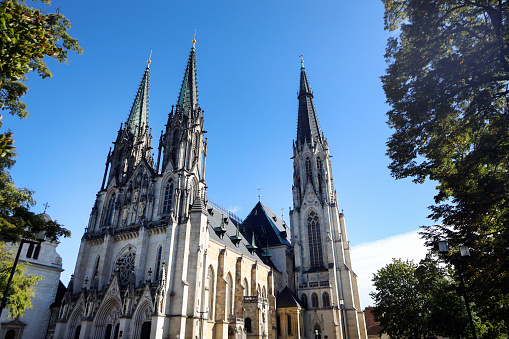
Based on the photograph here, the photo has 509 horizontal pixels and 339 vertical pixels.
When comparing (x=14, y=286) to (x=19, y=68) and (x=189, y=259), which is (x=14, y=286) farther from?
(x=19, y=68)

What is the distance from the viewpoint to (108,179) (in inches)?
1415

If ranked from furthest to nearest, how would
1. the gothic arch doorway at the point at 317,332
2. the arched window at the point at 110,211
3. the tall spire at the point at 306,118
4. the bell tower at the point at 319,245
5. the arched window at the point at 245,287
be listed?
the tall spire at the point at 306,118, the bell tower at the point at 319,245, the gothic arch doorway at the point at 317,332, the arched window at the point at 245,287, the arched window at the point at 110,211

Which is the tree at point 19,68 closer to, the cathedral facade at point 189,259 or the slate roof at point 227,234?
the cathedral facade at point 189,259

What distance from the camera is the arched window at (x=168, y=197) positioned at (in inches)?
1186

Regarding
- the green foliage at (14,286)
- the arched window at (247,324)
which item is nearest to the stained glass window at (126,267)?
the green foliage at (14,286)

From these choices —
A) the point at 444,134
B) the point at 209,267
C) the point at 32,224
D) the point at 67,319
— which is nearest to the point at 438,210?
the point at 444,134

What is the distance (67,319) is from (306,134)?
3902 cm

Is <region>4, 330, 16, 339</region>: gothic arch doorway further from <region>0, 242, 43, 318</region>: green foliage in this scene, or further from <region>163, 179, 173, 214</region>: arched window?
<region>163, 179, 173, 214</region>: arched window

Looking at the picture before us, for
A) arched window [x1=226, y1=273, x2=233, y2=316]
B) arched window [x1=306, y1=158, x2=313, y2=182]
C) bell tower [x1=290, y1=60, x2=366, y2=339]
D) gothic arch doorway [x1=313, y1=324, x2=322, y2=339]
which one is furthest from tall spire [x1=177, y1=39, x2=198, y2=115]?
gothic arch doorway [x1=313, y1=324, x2=322, y2=339]

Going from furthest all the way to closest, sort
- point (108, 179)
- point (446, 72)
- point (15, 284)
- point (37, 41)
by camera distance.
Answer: point (108, 179), point (15, 284), point (446, 72), point (37, 41)

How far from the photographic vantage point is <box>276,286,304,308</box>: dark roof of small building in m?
37.2

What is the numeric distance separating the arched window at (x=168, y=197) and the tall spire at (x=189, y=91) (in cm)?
858

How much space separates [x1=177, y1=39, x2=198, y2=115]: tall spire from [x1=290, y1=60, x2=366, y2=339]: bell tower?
2026 cm

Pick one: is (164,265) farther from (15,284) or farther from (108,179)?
(108,179)
